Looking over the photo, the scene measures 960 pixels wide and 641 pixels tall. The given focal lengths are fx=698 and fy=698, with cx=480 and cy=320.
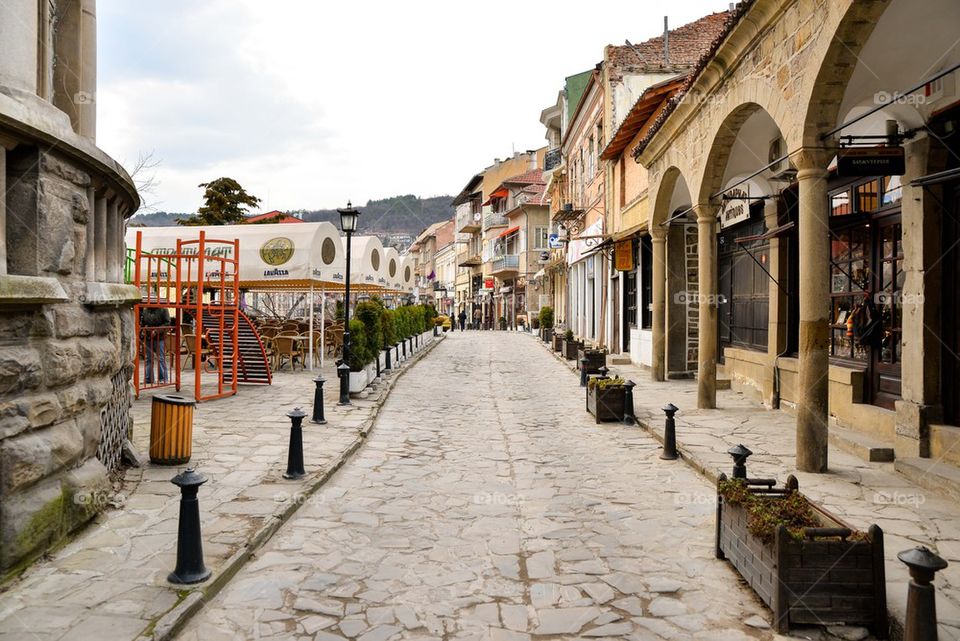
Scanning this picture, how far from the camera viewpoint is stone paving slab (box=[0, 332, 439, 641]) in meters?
3.63

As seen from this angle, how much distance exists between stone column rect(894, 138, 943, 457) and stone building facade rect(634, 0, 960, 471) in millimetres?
16

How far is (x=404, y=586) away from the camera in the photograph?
4.36 meters

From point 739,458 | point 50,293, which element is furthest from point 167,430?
point 739,458

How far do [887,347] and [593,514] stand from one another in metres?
4.68

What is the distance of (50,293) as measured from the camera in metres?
4.38

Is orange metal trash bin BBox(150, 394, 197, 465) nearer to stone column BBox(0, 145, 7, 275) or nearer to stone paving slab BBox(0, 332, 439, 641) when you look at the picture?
stone paving slab BBox(0, 332, 439, 641)

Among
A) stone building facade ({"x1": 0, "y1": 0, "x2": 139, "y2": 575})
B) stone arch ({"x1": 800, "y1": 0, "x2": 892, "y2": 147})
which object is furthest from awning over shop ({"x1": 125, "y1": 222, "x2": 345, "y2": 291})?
stone arch ({"x1": 800, "y1": 0, "x2": 892, "y2": 147})

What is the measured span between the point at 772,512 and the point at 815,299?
3.23 meters

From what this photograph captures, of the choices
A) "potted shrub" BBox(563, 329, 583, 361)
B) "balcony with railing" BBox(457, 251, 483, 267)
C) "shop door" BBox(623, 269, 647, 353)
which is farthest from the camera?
"balcony with railing" BBox(457, 251, 483, 267)

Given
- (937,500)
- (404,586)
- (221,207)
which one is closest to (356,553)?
(404,586)

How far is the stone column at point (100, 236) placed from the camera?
5.69 meters

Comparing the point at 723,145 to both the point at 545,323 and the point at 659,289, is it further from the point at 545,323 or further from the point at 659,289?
the point at 545,323

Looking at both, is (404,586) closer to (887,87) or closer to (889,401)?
(889,401)

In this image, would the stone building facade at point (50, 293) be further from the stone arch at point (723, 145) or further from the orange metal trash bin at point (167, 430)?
the stone arch at point (723, 145)
